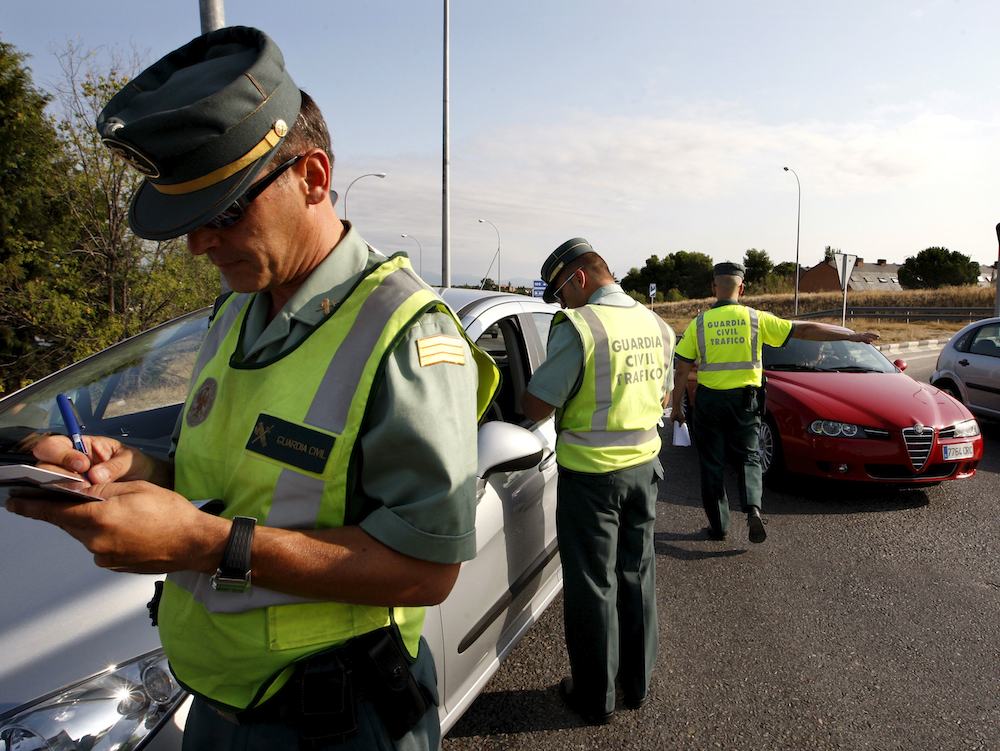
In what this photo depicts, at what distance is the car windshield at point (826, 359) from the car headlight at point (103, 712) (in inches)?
242

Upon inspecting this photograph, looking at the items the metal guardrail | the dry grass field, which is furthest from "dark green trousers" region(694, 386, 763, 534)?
the metal guardrail

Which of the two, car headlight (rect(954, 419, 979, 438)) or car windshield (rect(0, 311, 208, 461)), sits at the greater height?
car windshield (rect(0, 311, 208, 461))

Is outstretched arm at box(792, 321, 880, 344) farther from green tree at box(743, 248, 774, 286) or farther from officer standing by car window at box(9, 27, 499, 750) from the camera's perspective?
green tree at box(743, 248, 774, 286)

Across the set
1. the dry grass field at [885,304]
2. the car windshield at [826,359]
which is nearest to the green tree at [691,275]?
the dry grass field at [885,304]

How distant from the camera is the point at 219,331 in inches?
57.8

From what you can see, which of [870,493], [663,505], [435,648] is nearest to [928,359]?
[870,493]

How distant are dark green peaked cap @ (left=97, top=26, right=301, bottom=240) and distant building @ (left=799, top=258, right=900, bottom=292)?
80.2m

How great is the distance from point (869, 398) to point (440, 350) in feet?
18.4

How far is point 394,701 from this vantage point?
3.92ft

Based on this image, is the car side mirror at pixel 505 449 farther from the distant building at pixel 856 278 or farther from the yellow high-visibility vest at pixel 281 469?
the distant building at pixel 856 278

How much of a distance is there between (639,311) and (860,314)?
38.4m

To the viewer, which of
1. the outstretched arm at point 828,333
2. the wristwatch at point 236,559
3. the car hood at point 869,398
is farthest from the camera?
the car hood at point 869,398

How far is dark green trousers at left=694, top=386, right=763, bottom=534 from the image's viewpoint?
4656 millimetres

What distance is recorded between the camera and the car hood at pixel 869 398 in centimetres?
552
